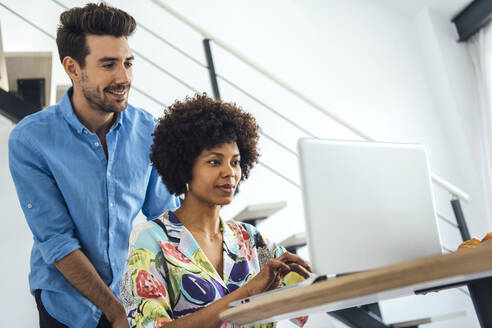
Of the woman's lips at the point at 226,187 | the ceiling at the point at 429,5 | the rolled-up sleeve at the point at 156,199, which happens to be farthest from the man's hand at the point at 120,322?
the ceiling at the point at 429,5

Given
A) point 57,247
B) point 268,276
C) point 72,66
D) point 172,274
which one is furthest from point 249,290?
point 72,66

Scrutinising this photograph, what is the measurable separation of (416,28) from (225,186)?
372cm

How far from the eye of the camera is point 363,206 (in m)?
0.97

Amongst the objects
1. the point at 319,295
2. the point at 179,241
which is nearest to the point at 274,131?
the point at 179,241

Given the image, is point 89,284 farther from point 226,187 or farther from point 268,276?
point 268,276

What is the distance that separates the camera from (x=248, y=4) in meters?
4.16

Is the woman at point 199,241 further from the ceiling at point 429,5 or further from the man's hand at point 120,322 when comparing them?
the ceiling at point 429,5

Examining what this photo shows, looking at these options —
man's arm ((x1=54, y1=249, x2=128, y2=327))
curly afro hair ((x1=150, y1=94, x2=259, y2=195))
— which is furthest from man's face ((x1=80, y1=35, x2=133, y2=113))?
man's arm ((x1=54, y1=249, x2=128, y2=327))

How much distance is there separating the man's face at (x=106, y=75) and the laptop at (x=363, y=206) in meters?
0.88

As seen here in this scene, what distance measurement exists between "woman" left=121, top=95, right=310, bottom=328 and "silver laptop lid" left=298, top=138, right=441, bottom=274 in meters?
0.18

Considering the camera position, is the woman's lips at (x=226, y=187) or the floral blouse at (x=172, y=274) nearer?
the floral blouse at (x=172, y=274)

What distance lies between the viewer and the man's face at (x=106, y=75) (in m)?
1.66

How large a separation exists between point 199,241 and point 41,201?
1.68ft

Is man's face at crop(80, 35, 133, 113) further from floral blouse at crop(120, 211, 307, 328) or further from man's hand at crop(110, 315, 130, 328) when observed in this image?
man's hand at crop(110, 315, 130, 328)
